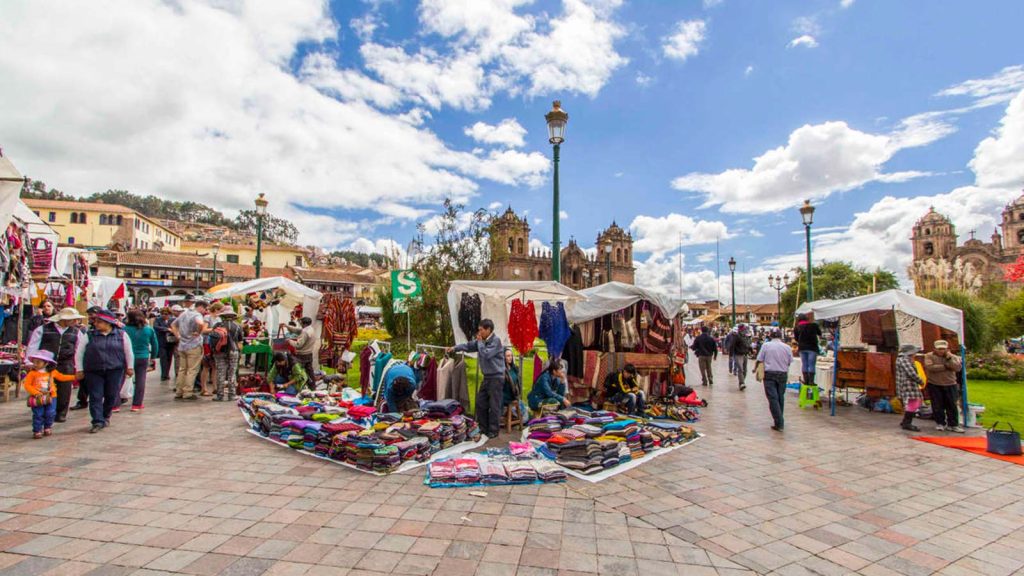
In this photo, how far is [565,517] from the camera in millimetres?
4098

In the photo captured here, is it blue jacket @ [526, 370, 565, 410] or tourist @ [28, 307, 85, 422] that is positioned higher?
tourist @ [28, 307, 85, 422]

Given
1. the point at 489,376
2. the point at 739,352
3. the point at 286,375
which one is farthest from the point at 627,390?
the point at 739,352

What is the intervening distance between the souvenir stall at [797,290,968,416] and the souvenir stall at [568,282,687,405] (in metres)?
2.95

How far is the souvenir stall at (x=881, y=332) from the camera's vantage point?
8.27 meters

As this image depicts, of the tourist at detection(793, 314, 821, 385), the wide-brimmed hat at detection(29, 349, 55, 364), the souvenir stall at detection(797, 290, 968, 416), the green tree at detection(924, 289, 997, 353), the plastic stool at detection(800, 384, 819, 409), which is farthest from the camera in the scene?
the green tree at detection(924, 289, 997, 353)

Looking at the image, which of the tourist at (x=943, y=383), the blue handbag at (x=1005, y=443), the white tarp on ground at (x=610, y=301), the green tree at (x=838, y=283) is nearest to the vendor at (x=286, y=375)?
the white tarp on ground at (x=610, y=301)

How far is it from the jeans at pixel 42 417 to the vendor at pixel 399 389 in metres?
4.21

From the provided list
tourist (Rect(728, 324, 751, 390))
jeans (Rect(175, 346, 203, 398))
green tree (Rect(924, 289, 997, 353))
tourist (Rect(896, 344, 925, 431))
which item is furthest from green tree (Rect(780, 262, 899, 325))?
jeans (Rect(175, 346, 203, 398))

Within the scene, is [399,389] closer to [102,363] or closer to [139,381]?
[102,363]

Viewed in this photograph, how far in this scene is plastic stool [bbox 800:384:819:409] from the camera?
9.98m

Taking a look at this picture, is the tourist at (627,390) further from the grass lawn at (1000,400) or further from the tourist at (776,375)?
the grass lawn at (1000,400)

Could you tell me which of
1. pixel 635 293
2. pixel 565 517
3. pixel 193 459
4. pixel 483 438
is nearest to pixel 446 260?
pixel 635 293

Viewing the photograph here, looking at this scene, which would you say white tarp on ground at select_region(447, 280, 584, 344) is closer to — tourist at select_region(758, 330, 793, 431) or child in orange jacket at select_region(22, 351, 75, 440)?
tourist at select_region(758, 330, 793, 431)

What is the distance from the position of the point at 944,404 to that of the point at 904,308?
1.65 m
